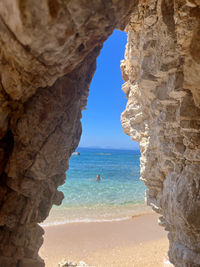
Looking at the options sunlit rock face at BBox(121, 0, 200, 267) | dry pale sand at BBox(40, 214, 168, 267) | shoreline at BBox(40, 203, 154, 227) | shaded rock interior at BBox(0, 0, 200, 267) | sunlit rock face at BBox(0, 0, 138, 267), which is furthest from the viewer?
shoreline at BBox(40, 203, 154, 227)

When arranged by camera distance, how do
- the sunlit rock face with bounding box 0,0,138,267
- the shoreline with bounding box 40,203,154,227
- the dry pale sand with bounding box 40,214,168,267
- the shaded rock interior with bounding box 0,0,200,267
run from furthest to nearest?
the shoreline with bounding box 40,203,154,227, the dry pale sand with bounding box 40,214,168,267, the shaded rock interior with bounding box 0,0,200,267, the sunlit rock face with bounding box 0,0,138,267

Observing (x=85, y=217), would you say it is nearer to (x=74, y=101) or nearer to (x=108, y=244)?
(x=108, y=244)

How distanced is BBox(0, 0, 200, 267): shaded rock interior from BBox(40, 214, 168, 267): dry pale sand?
140 inches

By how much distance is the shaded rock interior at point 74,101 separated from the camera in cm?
330

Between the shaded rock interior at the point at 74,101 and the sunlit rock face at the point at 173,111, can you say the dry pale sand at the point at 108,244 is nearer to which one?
the sunlit rock face at the point at 173,111

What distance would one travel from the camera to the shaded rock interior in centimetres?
330

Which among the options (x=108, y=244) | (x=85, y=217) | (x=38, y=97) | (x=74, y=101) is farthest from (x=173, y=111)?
(x=85, y=217)

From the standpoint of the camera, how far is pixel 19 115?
15.4ft

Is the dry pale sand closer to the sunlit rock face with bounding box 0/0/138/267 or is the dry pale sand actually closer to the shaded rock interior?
the shaded rock interior

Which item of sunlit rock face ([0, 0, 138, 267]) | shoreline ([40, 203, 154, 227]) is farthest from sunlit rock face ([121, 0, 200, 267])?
shoreline ([40, 203, 154, 227])

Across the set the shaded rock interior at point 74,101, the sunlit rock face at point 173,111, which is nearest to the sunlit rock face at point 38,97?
the shaded rock interior at point 74,101

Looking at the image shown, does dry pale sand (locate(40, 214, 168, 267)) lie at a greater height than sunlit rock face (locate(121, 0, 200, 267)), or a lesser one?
lesser

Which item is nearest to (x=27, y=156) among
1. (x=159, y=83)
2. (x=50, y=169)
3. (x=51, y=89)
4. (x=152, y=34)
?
(x=50, y=169)

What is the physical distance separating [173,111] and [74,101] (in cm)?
289
